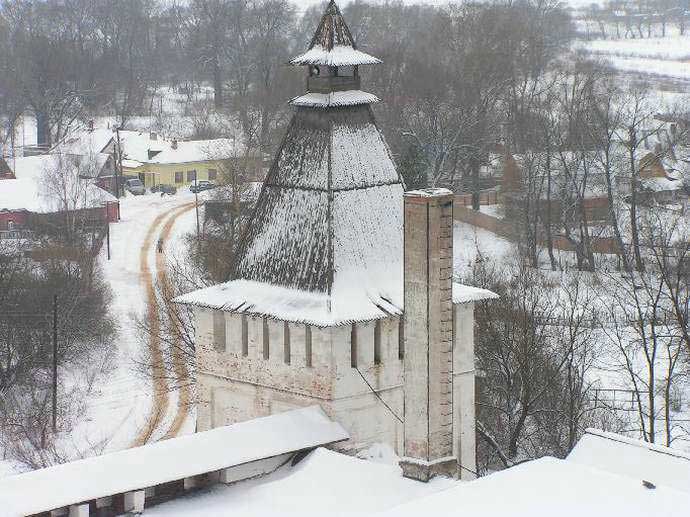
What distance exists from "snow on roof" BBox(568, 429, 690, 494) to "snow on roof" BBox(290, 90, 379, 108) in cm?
495

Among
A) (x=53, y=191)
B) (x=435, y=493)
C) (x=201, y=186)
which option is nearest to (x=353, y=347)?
(x=435, y=493)

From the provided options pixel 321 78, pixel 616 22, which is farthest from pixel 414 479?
pixel 616 22

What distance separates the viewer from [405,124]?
5034 cm

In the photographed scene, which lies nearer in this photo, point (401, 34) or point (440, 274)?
point (440, 274)

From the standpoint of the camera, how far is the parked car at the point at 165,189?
57.6 metres

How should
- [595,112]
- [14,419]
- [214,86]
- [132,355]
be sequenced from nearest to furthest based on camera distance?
[14,419] → [132,355] → [595,112] → [214,86]

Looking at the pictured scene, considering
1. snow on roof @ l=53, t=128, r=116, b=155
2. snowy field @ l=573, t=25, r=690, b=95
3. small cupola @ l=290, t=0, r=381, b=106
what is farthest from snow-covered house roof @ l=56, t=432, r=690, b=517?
snowy field @ l=573, t=25, r=690, b=95

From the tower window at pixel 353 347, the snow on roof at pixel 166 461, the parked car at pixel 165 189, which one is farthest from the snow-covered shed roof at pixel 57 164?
the snow on roof at pixel 166 461

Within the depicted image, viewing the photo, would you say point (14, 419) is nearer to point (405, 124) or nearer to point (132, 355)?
point (132, 355)

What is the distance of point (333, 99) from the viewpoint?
75.0 ft

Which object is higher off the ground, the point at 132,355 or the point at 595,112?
the point at 595,112

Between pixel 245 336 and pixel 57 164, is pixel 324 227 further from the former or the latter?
pixel 57 164

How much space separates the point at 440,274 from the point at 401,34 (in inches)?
2282

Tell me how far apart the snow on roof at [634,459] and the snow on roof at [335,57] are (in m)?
5.42
